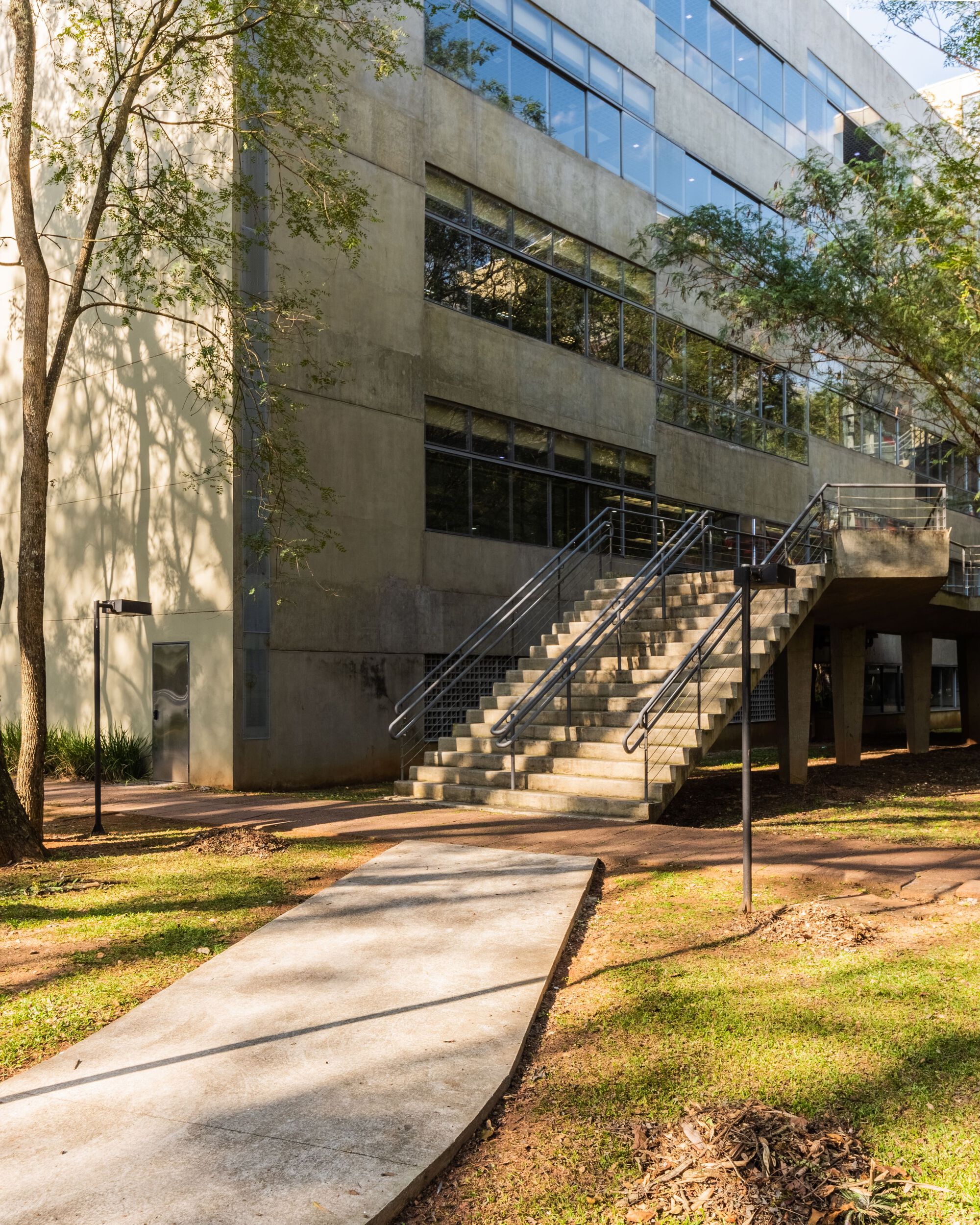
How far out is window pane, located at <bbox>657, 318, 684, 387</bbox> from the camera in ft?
73.9

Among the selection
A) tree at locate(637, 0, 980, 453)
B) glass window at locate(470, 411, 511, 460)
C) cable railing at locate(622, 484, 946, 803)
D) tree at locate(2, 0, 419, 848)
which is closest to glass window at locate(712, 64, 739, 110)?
tree at locate(637, 0, 980, 453)

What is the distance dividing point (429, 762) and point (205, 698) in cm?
339

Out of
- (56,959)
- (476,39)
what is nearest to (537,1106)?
(56,959)

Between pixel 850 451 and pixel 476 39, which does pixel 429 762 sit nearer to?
pixel 476 39

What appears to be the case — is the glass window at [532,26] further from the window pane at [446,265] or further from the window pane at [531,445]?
the window pane at [531,445]

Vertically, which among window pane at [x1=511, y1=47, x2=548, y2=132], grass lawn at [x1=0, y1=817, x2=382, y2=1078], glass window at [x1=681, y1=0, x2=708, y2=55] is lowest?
grass lawn at [x1=0, y1=817, x2=382, y2=1078]

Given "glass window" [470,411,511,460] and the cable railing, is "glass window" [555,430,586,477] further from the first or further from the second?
the cable railing

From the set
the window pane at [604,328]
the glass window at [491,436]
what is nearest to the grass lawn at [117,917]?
the glass window at [491,436]

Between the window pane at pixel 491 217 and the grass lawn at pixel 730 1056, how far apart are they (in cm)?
1453

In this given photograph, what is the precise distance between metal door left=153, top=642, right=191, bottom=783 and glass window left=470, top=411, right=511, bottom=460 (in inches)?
236

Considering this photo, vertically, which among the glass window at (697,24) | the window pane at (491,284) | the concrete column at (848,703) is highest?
the glass window at (697,24)

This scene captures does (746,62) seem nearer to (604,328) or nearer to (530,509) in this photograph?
(604,328)

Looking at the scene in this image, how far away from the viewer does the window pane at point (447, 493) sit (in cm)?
1708

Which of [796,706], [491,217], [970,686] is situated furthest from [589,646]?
[970,686]
